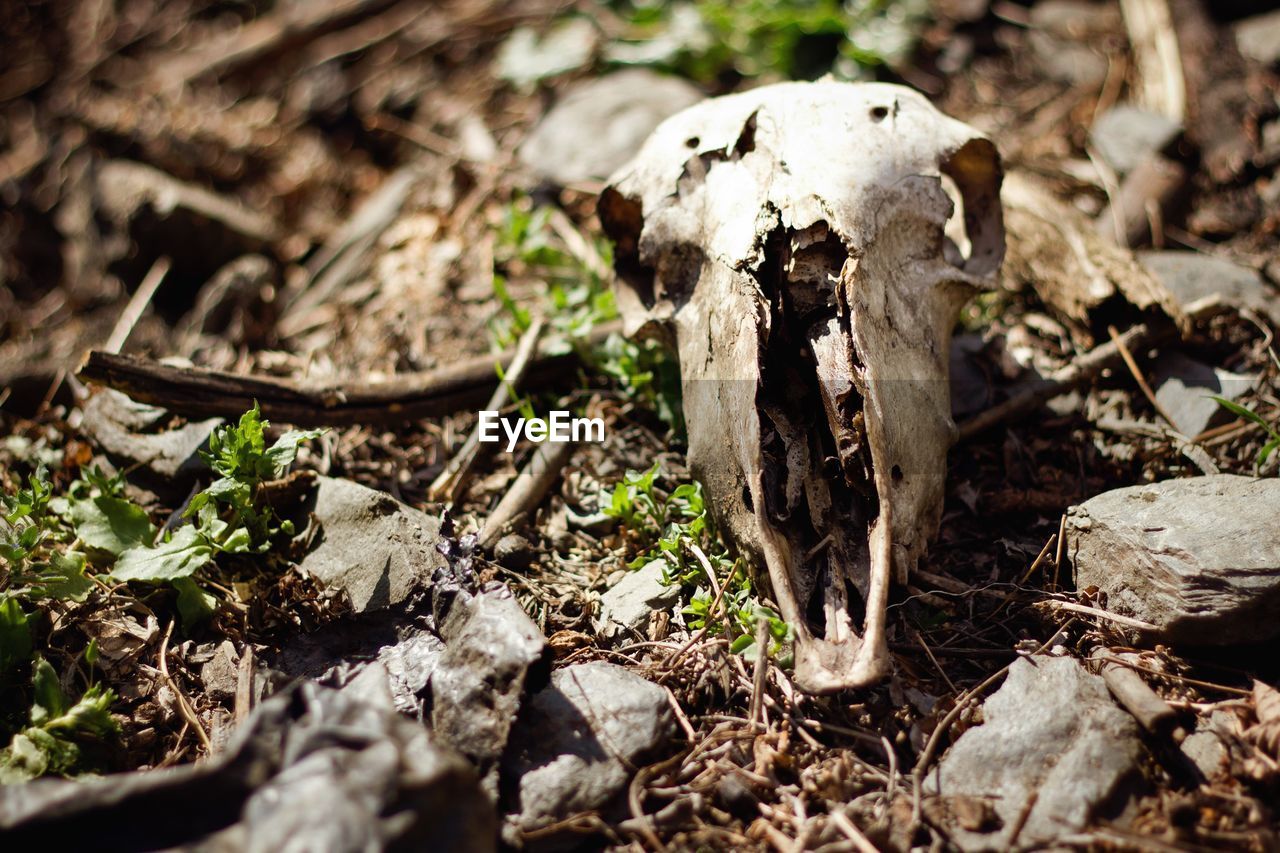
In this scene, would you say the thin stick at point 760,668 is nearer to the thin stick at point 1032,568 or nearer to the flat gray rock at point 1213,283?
the thin stick at point 1032,568

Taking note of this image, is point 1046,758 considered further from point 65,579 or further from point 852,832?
point 65,579

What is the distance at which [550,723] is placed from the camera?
2.31 meters

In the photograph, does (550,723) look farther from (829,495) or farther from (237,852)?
(829,495)

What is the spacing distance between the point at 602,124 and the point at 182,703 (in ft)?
11.4

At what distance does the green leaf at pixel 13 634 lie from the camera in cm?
258

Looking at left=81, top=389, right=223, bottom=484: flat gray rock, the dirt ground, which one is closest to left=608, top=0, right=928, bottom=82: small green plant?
the dirt ground

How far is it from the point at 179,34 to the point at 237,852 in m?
6.41

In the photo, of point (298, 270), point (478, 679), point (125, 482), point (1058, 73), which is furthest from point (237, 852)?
point (1058, 73)

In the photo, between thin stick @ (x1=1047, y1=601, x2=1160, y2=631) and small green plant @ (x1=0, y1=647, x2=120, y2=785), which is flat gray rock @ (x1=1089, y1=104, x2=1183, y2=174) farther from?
small green plant @ (x1=0, y1=647, x2=120, y2=785)

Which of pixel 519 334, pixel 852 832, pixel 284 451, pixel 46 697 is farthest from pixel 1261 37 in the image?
pixel 46 697

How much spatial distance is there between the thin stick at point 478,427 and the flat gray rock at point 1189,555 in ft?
6.66

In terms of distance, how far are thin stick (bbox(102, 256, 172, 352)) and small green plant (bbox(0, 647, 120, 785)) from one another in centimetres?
207

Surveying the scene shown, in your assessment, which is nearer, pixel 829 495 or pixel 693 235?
pixel 829 495

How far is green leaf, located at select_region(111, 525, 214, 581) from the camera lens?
2746 millimetres
